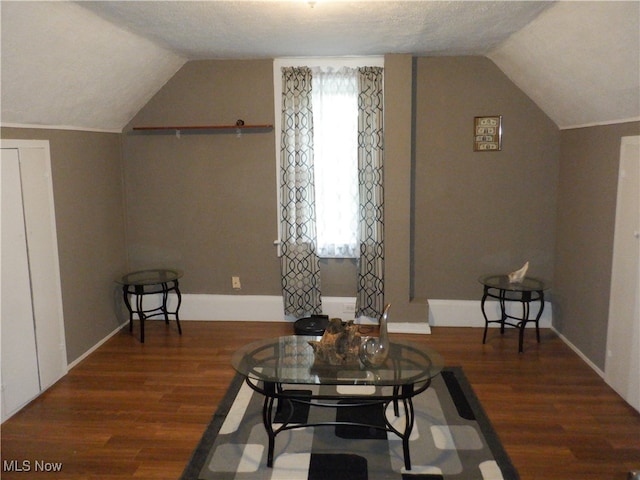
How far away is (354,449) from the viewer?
3.05m

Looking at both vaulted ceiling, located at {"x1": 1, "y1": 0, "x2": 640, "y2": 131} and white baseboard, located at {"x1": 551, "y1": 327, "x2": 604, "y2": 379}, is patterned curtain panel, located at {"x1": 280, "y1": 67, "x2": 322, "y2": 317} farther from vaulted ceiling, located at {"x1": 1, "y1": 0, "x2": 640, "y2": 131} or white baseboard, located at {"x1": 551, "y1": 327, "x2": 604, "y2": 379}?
white baseboard, located at {"x1": 551, "y1": 327, "x2": 604, "y2": 379}

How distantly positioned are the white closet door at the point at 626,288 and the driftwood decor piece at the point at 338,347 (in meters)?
1.87

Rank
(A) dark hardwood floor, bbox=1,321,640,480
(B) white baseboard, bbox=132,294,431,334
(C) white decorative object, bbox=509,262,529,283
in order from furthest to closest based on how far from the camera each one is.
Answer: (B) white baseboard, bbox=132,294,431,334 → (C) white decorative object, bbox=509,262,529,283 → (A) dark hardwood floor, bbox=1,321,640,480

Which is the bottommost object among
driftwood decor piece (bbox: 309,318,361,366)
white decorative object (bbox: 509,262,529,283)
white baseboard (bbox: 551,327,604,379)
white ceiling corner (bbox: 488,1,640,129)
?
white baseboard (bbox: 551,327,604,379)

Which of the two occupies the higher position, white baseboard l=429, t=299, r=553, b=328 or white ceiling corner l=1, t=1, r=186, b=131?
white ceiling corner l=1, t=1, r=186, b=131

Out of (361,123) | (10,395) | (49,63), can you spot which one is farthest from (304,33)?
(10,395)

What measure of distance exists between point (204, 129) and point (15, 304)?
2310 mm

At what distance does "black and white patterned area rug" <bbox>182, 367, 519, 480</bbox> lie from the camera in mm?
2842

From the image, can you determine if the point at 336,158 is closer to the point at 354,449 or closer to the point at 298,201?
the point at 298,201

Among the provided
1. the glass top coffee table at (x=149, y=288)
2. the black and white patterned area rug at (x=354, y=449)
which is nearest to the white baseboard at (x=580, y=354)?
the black and white patterned area rug at (x=354, y=449)

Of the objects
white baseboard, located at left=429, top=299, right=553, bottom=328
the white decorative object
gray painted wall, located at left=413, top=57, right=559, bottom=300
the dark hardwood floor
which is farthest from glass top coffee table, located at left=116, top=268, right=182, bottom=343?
the white decorative object

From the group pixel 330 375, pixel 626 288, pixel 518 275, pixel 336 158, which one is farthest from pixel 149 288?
pixel 626 288

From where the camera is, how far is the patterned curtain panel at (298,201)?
4.81 meters

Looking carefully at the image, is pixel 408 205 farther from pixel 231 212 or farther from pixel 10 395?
pixel 10 395
